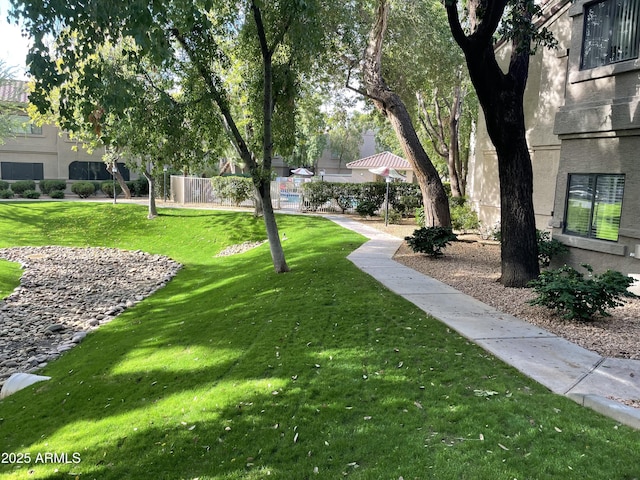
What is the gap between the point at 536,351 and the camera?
571 cm

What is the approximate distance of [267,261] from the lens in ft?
41.8

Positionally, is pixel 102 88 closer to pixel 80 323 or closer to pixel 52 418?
pixel 52 418

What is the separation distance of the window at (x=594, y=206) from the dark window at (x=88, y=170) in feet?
114

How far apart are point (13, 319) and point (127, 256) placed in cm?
709

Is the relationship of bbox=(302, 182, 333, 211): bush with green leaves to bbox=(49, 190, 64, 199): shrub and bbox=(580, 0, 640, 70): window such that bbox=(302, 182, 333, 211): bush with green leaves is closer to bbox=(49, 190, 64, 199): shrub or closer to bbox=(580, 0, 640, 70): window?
bbox=(580, 0, 640, 70): window

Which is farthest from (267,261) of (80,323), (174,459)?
(174,459)

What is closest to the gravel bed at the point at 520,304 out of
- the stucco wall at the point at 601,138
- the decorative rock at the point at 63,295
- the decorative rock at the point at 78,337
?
the stucco wall at the point at 601,138

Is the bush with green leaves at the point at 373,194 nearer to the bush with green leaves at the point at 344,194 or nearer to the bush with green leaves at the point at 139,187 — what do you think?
the bush with green leaves at the point at 344,194

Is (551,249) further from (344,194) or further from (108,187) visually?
(108,187)

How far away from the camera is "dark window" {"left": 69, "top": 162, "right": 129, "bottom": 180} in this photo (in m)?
37.5

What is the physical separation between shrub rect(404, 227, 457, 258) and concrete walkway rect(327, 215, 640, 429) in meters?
2.39

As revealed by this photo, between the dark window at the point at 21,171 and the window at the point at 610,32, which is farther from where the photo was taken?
the dark window at the point at 21,171

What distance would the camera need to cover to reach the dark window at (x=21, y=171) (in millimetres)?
35594

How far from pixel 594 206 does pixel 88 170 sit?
3654 cm
